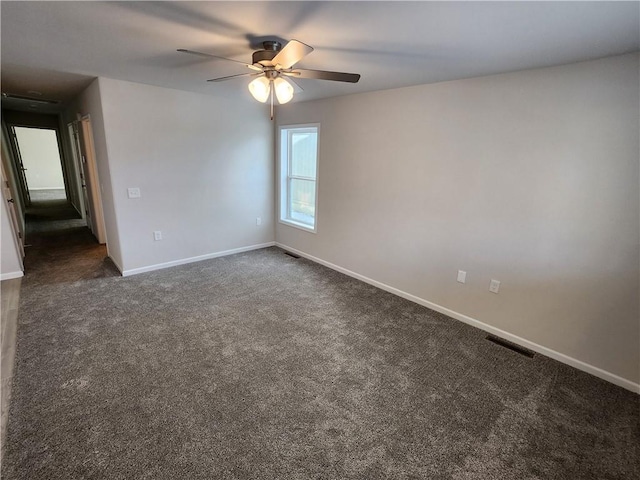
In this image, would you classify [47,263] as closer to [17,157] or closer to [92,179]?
[92,179]

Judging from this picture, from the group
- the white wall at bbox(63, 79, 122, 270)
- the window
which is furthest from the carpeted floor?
the window

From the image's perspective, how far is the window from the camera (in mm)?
4422

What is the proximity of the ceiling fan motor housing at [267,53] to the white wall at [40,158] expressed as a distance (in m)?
11.3

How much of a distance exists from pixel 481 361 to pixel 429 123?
2243mm

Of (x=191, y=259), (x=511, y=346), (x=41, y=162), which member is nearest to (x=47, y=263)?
(x=191, y=259)

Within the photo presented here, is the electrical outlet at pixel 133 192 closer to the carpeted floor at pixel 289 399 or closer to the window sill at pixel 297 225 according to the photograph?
the carpeted floor at pixel 289 399

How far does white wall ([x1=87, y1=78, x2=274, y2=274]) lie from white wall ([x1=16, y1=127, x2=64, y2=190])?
889 cm

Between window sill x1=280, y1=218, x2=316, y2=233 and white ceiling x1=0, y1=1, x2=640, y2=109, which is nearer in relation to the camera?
white ceiling x1=0, y1=1, x2=640, y2=109

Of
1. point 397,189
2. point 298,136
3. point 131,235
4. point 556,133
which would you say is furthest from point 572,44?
point 131,235

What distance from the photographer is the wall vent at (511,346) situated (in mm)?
2527

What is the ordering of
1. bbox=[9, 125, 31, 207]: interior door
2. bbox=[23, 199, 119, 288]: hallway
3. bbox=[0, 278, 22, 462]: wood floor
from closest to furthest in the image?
1. bbox=[0, 278, 22, 462]: wood floor
2. bbox=[23, 199, 119, 288]: hallway
3. bbox=[9, 125, 31, 207]: interior door

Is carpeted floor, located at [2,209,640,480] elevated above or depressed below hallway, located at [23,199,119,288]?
below

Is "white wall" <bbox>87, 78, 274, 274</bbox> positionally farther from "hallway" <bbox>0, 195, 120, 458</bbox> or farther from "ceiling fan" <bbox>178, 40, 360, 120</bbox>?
"ceiling fan" <bbox>178, 40, 360, 120</bbox>

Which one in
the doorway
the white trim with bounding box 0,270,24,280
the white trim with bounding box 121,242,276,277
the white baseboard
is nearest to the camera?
the white baseboard
